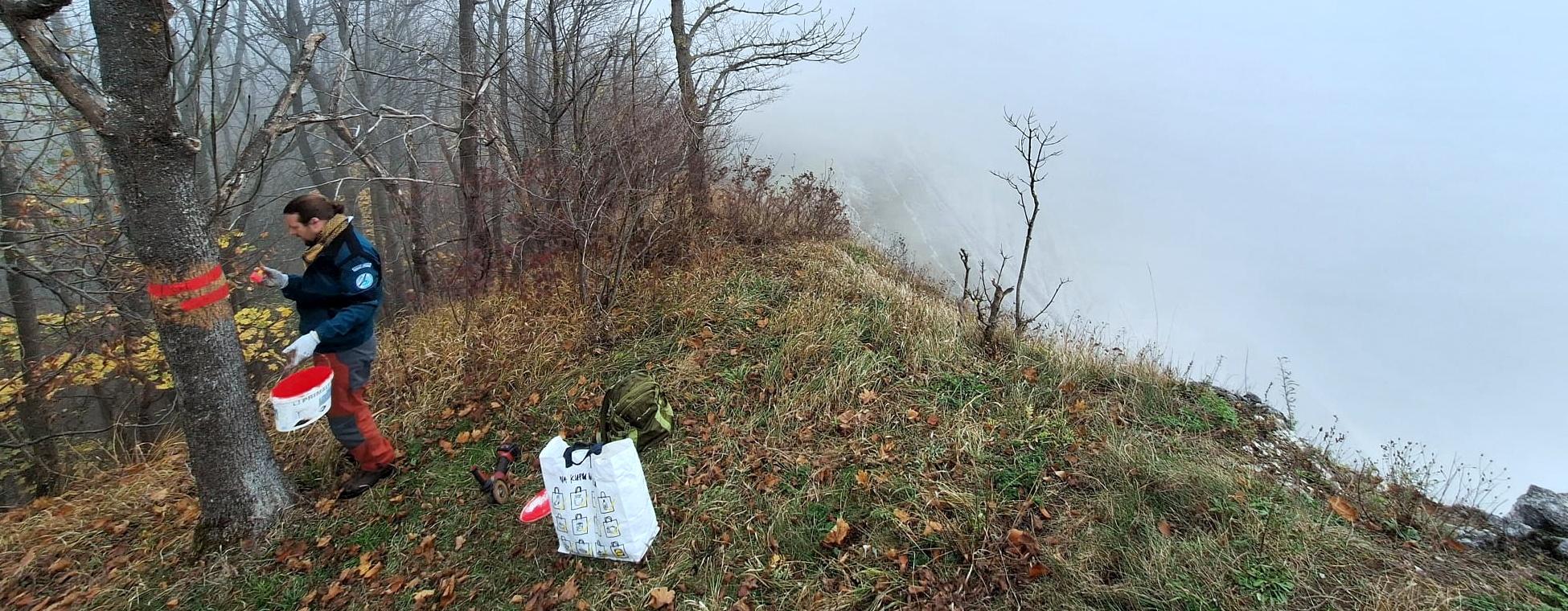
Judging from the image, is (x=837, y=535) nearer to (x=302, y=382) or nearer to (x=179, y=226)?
(x=302, y=382)

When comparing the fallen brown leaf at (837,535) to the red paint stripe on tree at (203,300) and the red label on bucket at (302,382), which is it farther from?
the red paint stripe on tree at (203,300)

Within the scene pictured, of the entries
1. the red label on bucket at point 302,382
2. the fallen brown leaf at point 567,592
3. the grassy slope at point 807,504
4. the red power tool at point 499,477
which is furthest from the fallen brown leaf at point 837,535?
the red label on bucket at point 302,382

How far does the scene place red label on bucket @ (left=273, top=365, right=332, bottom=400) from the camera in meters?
3.02

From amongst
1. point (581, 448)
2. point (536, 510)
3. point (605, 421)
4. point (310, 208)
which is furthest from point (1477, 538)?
point (310, 208)

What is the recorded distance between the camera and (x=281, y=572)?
9.85ft

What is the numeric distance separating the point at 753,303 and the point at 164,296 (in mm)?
3815

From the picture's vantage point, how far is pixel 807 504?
10.8ft

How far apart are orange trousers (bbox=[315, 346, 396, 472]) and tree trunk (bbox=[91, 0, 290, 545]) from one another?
337 millimetres

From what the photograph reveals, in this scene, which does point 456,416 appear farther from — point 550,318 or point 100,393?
point 100,393

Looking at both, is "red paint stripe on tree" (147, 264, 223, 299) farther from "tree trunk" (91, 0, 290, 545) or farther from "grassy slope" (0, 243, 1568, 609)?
"grassy slope" (0, 243, 1568, 609)

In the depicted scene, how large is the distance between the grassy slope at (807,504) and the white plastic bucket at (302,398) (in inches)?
32.5

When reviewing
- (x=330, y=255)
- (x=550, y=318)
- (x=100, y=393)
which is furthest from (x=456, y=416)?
(x=100, y=393)

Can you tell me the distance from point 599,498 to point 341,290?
1.83 meters

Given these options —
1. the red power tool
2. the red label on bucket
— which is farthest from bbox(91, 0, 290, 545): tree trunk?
the red power tool
